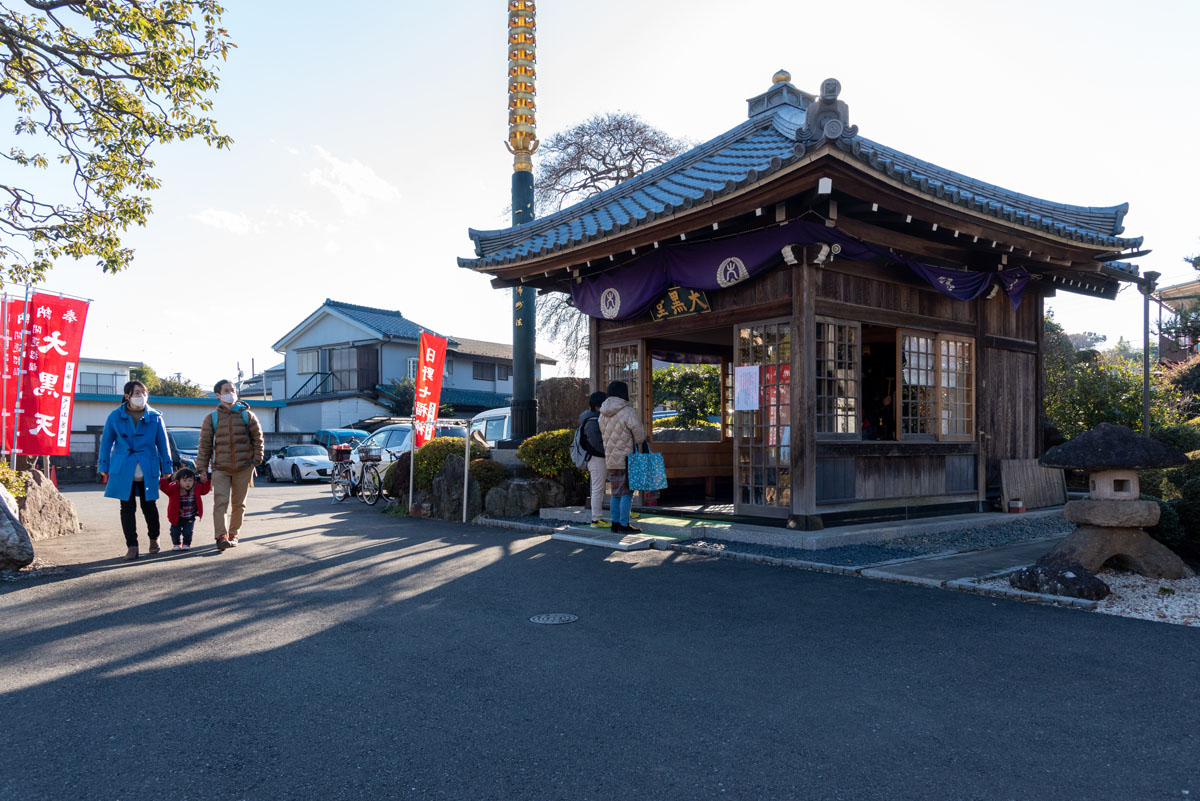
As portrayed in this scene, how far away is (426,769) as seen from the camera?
2916 millimetres

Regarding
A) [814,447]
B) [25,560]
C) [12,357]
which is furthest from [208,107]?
[814,447]

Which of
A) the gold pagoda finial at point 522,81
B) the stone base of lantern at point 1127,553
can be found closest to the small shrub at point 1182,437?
the stone base of lantern at point 1127,553

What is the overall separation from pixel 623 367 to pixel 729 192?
3.81m

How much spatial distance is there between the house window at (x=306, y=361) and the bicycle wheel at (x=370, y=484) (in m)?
24.1

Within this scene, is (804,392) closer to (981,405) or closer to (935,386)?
(935,386)

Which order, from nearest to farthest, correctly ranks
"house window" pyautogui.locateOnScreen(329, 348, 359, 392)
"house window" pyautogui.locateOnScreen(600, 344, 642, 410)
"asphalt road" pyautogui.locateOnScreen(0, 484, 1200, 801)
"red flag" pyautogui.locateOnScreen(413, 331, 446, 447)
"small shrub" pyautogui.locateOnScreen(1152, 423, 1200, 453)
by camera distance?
"asphalt road" pyautogui.locateOnScreen(0, 484, 1200, 801), "house window" pyautogui.locateOnScreen(600, 344, 642, 410), "small shrub" pyautogui.locateOnScreen(1152, 423, 1200, 453), "red flag" pyautogui.locateOnScreen(413, 331, 446, 447), "house window" pyautogui.locateOnScreen(329, 348, 359, 392)

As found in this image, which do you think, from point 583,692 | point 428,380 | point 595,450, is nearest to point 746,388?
point 595,450

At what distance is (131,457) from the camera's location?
7680 mm

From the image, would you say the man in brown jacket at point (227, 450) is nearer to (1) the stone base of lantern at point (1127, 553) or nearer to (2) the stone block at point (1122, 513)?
(1) the stone base of lantern at point (1127, 553)

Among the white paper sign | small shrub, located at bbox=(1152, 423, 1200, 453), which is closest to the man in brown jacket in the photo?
the white paper sign

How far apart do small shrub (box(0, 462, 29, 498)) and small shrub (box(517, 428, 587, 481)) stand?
20.7ft

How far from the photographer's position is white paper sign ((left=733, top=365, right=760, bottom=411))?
8.95 meters

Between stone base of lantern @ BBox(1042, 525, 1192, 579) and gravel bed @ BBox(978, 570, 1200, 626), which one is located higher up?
stone base of lantern @ BBox(1042, 525, 1192, 579)

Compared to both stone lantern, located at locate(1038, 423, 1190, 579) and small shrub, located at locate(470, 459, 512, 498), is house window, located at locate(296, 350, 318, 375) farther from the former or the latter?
stone lantern, located at locate(1038, 423, 1190, 579)
